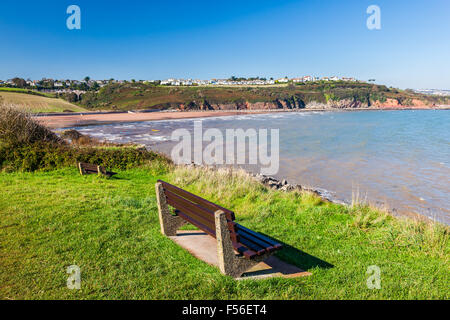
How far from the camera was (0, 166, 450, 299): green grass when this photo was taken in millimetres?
3617

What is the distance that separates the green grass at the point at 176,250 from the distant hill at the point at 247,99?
251 ft

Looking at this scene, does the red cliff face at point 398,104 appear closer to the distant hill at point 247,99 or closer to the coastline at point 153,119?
the distant hill at point 247,99

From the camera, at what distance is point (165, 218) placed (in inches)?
209

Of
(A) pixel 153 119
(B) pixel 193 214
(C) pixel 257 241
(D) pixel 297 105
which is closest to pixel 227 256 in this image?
(C) pixel 257 241

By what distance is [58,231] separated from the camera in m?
5.30

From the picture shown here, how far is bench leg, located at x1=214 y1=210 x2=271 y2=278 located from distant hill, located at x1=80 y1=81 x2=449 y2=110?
8013 centimetres

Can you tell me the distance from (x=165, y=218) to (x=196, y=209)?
1.20 meters

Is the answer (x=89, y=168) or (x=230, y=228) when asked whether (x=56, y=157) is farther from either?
(x=230, y=228)

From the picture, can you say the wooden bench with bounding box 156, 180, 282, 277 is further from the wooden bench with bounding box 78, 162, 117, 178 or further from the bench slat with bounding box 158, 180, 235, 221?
the wooden bench with bounding box 78, 162, 117, 178

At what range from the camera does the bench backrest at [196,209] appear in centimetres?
402

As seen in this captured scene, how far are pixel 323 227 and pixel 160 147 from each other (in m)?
18.0

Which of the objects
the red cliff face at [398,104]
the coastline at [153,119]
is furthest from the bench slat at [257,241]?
the red cliff face at [398,104]
